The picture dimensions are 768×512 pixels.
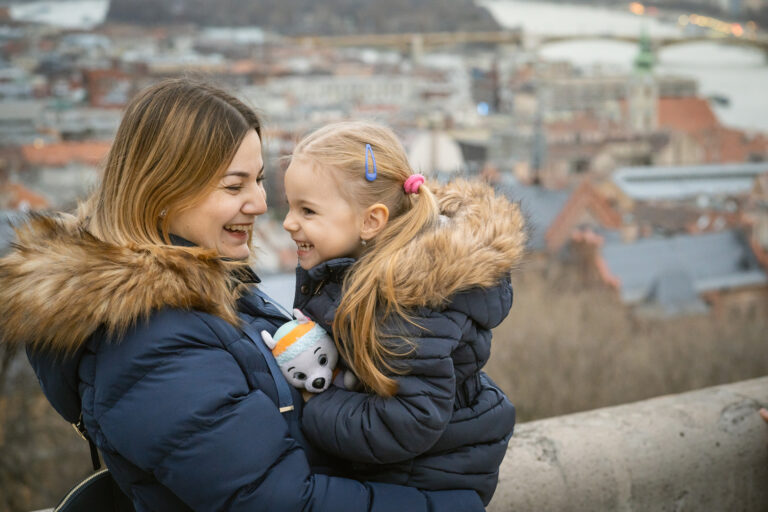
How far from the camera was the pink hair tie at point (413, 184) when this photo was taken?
1.64m

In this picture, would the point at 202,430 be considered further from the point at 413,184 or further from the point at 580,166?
the point at 580,166

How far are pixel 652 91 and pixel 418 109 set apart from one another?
33.1 ft

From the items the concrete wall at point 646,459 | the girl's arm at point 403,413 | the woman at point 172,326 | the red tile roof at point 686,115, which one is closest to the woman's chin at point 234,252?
the woman at point 172,326

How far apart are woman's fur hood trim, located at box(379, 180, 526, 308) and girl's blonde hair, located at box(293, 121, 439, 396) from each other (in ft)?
0.09

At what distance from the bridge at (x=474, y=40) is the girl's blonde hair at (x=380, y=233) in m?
27.5

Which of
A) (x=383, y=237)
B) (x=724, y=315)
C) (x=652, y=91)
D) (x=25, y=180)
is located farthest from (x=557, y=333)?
(x=383, y=237)

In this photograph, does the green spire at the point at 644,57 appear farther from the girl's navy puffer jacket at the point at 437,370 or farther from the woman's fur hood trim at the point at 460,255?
the girl's navy puffer jacket at the point at 437,370

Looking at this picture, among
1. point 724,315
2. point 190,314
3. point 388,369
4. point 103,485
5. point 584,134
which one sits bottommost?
point 724,315

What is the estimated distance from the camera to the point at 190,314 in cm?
131

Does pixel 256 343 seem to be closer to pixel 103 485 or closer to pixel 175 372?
pixel 175 372

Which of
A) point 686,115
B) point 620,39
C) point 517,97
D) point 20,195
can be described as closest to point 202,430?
point 20,195

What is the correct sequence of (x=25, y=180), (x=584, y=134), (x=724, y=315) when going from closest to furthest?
1. (x=25, y=180)
2. (x=724, y=315)
3. (x=584, y=134)

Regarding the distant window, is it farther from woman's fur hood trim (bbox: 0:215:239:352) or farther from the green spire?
woman's fur hood trim (bbox: 0:215:239:352)

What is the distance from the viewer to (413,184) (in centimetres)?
165
